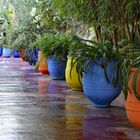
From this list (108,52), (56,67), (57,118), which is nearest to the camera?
(57,118)

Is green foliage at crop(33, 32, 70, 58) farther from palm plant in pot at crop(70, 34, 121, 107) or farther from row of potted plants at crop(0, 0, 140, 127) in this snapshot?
palm plant in pot at crop(70, 34, 121, 107)

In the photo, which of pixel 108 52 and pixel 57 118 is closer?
pixel 57 118

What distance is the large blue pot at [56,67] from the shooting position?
8672mm

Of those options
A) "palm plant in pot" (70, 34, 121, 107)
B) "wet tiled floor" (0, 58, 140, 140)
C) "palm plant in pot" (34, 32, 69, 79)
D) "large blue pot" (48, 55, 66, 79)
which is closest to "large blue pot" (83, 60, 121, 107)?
"palm plant in pot" (70, 34, 121, 107)

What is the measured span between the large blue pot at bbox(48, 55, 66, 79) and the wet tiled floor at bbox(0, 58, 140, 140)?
1725mm

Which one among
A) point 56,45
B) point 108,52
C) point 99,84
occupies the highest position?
point 108,52

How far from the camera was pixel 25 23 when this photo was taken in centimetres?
1220

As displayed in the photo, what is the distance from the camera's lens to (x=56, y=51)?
799 cm

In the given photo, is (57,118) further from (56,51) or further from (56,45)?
(56,51)

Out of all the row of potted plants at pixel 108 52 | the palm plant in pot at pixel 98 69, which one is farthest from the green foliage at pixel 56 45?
the palm plant in pot at pixel 98 69

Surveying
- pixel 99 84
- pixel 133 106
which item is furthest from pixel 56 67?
pixel 133 106

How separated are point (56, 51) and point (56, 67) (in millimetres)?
831

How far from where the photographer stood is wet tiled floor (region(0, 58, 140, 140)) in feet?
12.8

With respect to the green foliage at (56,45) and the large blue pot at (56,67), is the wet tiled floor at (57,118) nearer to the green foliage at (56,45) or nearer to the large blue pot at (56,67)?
the green foliage at (56,45)
